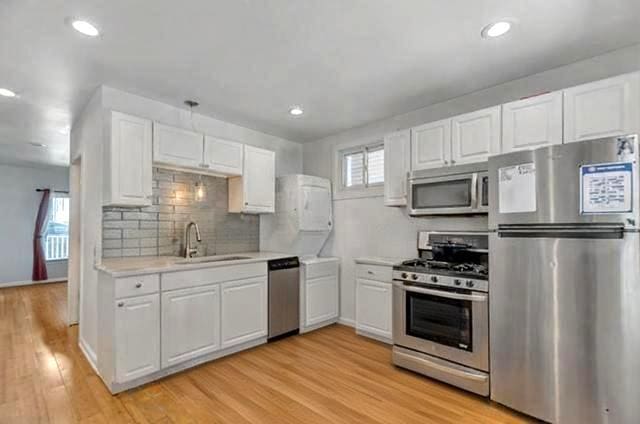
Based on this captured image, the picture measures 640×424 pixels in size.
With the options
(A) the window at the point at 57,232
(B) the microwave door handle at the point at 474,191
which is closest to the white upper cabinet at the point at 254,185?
(B) the microwave door handle at the point at 474,191

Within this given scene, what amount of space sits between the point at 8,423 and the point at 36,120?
11.5 ft

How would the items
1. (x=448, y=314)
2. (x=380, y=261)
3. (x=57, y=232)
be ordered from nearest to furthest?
(x=448, y=314) < (x=380, y=261) < (x=57, y=232)

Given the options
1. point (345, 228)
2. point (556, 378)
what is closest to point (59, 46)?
point (345, 228)

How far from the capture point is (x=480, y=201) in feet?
9.12

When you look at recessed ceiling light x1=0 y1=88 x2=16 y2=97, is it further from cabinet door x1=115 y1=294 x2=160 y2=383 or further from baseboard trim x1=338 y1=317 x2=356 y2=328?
baseboard trim x1=338 y1=317 x2=356 y2=328

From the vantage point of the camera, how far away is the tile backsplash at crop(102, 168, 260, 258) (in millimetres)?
3240

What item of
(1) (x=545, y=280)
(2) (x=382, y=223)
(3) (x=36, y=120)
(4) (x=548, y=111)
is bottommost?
(1) (x=545, y=280)

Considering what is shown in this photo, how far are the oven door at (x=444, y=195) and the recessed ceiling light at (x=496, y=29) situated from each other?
3.58 feet

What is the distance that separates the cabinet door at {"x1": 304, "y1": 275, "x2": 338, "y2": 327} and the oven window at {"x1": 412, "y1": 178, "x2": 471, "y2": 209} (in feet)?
5.41

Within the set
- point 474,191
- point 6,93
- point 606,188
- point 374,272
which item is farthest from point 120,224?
point 606,188

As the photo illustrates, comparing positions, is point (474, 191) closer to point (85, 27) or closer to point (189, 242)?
point (189, 242)

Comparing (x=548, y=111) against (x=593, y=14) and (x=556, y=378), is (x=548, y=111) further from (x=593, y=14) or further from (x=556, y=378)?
(x=556, y=378)

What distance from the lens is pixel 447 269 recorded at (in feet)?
9.04

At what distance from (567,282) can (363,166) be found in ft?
8.96
